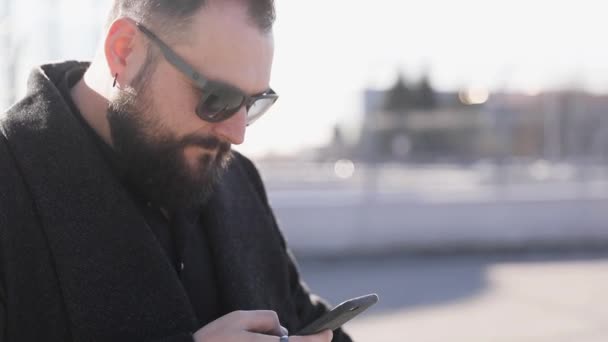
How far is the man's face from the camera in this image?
5.42 ft

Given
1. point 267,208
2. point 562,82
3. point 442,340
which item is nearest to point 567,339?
point 442,340

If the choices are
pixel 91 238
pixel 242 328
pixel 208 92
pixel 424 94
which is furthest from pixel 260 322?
pixel 424 94

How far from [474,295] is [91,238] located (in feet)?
20.6

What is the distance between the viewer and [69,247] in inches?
59.1

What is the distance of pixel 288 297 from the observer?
200 cm

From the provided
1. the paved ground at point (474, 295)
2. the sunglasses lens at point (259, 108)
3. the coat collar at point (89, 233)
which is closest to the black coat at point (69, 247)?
the coat collar at point (89, 233)

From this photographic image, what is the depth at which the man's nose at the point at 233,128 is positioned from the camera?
1.69 metres

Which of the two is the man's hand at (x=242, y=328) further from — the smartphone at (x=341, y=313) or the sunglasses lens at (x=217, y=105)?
the sunglasses lens at (x=217, y=105)

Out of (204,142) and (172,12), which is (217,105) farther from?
(172,12)

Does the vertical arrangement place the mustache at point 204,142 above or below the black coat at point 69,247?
above

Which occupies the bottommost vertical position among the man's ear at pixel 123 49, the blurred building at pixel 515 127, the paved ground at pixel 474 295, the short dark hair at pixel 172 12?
the paved ground at pixel 474 295

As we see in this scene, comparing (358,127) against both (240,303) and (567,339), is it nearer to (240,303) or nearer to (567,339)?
(567,339)

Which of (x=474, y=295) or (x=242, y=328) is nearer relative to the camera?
(x=242, y=328)

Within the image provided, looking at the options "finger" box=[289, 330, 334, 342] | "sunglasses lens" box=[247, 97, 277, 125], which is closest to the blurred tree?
"sunglasses lens" box=[247, 97, 277, 125]
